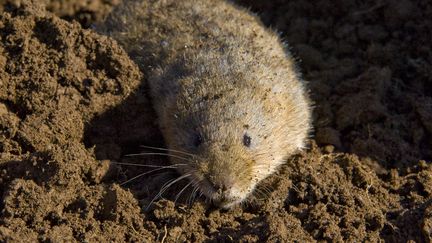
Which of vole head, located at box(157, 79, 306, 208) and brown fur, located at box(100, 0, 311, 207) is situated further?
brown fur, located at box(100, 0, 311, 207)

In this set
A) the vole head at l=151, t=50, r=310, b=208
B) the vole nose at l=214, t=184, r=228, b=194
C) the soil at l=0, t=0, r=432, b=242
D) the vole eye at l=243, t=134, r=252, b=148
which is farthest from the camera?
the vole eye at l=243, t=134, r=252, b=148

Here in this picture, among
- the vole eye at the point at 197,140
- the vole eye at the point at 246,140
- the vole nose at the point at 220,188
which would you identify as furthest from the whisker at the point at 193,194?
the vole eye at the point at 246,140

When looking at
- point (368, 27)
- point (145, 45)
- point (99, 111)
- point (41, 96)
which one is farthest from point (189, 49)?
point (368, 27)

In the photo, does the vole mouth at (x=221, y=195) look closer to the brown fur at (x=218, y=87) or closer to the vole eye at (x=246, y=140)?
the brown fur at (x=218, y=87)

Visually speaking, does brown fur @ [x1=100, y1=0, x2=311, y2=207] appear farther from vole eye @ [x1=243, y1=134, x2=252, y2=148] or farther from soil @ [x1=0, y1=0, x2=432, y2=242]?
soil @ [x1=0, y1=0, x2=432, y2=242]

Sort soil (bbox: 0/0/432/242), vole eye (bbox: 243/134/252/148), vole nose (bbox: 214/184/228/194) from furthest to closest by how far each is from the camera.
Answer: vole eye (bbox: 243/134/252/148)
vole nose (bbox: 214/184/228/194)
soil (bbox: 0/0/432/242)

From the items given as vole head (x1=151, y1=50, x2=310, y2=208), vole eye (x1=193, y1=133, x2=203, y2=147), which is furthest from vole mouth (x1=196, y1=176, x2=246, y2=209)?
vole eye (x1=193, y1=133, x2=203, y2=147)

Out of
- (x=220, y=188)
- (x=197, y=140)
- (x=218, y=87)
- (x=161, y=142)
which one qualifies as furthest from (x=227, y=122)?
(x=161, y=142)

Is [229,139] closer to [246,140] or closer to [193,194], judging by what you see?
[246,140]
